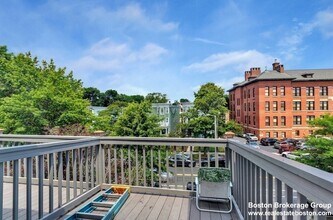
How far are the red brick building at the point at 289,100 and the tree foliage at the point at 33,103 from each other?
23871 mm

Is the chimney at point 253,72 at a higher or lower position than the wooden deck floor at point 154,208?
higher

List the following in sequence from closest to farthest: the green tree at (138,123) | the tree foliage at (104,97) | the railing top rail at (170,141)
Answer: the railing top rail at (170,141), the green tree at (138,123), the tree foliage at (104,97)

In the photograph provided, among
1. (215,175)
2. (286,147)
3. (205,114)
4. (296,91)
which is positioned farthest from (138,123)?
(296,91)

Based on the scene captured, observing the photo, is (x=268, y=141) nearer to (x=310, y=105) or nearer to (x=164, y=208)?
(x=310, y=105)

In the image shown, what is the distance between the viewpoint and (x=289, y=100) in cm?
2903

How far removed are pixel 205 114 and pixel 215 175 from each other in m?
21.5

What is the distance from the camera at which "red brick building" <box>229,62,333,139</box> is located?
93.6 feet

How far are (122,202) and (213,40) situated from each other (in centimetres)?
1580

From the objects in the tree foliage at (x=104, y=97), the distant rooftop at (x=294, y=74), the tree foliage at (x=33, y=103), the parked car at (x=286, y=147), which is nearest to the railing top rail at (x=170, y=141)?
the tree foliage at (x=33, y=103)

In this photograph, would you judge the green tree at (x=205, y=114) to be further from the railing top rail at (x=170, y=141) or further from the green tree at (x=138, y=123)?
the railing top rail at (x=170, y=141)

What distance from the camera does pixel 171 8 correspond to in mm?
8922

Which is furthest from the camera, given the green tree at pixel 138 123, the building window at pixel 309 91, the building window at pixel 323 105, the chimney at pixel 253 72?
the chimney at pixel 253 72

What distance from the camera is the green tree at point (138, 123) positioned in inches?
501

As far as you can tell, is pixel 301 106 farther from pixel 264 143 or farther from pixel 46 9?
pixel 46 9
